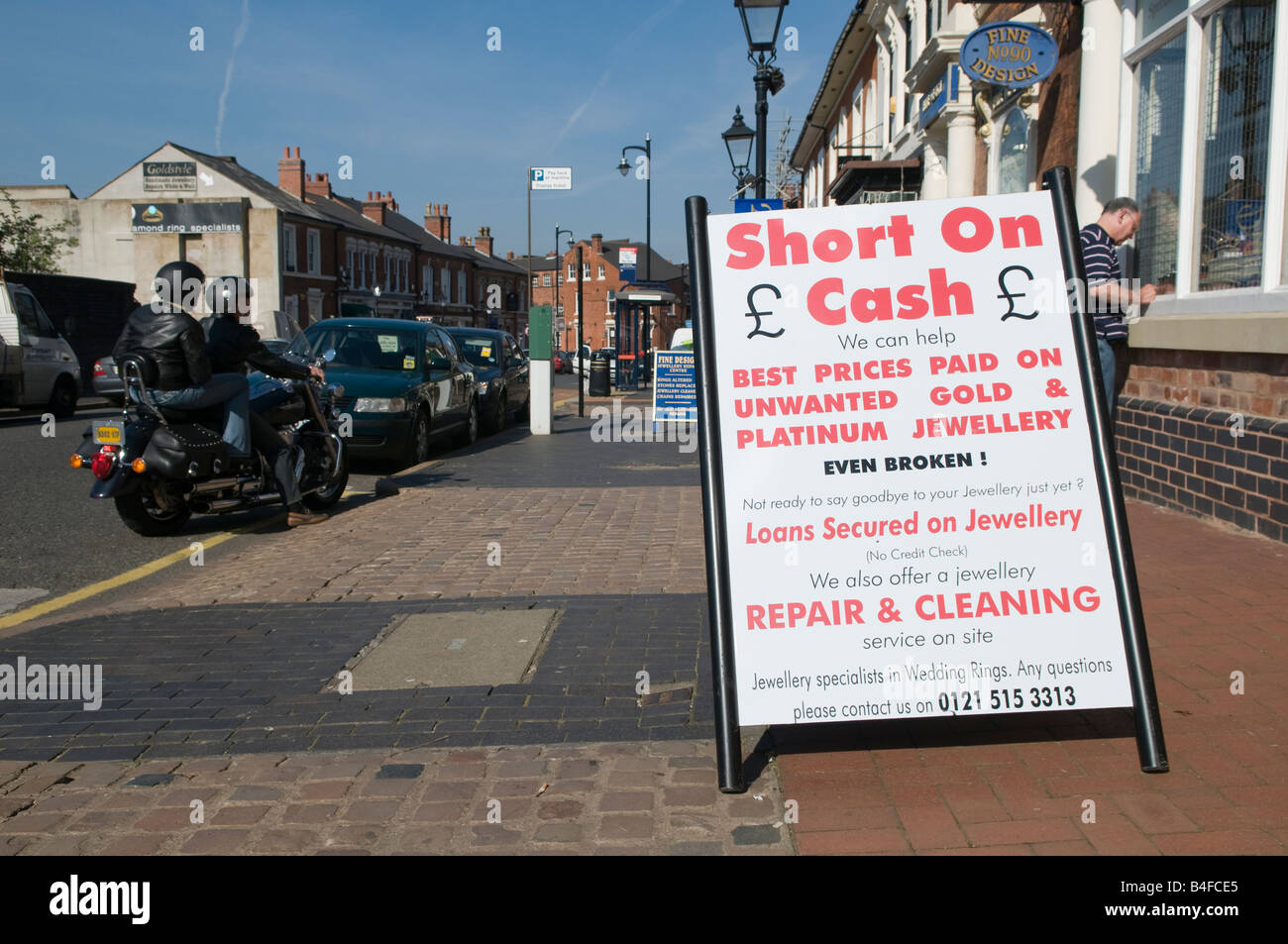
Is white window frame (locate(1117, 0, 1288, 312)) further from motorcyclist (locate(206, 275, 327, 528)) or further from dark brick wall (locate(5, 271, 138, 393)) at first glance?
dark brick wall (locate(5, 271, 138, 393))

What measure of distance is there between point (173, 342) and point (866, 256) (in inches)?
218

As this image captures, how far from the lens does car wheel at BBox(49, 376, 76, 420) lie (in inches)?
749

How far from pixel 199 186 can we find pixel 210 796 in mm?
56171

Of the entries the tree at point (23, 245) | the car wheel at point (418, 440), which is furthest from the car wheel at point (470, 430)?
the tree at point (23, 245)

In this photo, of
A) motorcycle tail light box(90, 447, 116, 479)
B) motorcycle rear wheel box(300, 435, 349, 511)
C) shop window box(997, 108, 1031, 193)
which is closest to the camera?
motorcycle tail light box(90, 447, 116, 479)

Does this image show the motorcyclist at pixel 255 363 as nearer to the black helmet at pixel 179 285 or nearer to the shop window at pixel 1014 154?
the black helmet at pixel 179 285

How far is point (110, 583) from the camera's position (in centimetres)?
671

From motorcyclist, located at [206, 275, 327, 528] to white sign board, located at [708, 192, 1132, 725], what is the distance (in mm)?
5446

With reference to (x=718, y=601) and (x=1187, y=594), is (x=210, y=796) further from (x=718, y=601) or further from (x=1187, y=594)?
(x=1187, y=594)

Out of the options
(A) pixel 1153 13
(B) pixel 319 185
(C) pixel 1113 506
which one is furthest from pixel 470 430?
(B) pixel 319 185

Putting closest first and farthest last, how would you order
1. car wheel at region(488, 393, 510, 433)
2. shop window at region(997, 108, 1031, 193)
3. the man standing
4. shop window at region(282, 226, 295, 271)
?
1. the man standing
2. shop window at region(997, 108, 1031, 193)
3. car wheel at region(488, 393, 510, 433)
4. shop window at region(282, 226, 295, 271)

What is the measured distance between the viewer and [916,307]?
3.41 metres

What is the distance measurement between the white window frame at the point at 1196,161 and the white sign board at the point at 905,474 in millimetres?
3679

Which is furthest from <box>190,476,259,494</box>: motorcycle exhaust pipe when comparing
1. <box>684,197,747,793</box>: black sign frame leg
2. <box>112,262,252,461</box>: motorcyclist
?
<box>684,197,747,793</box>: black sign frame leg
